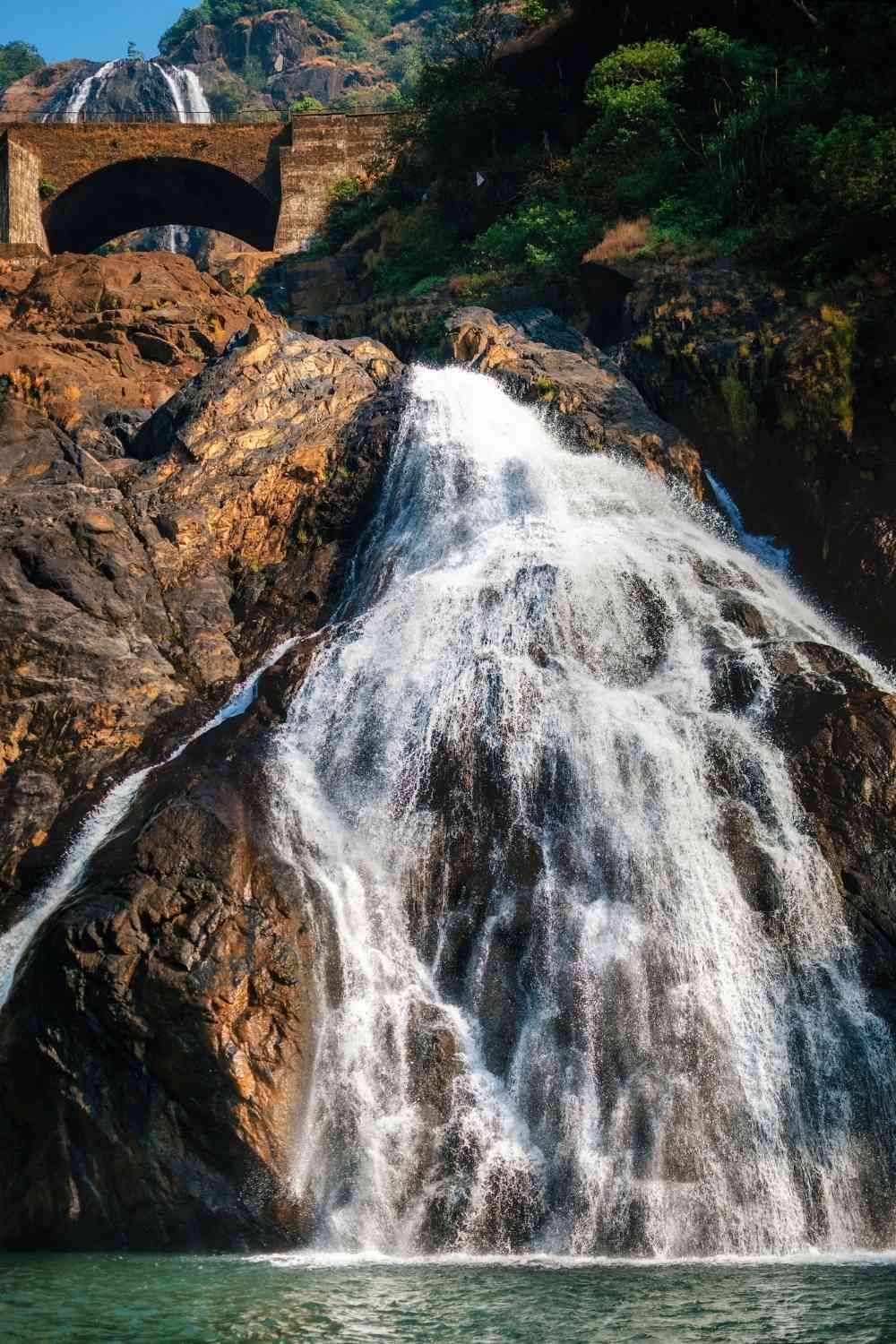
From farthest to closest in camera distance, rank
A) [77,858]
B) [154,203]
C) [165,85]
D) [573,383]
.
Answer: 1. [165,85]
2. [154,203]
3. [573,383]
4. [77,858]

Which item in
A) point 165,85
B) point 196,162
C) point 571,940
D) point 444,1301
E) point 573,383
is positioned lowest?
point 444,1301

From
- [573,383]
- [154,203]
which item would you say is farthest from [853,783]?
[154,203]

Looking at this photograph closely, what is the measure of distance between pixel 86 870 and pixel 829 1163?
8845 mm

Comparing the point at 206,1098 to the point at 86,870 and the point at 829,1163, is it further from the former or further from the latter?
the point at 829,1163

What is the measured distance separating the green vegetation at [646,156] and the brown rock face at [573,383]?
6.88ft

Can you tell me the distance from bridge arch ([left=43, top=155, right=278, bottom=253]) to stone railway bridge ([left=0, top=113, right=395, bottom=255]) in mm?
64

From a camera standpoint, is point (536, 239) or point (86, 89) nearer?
point (536, 239)

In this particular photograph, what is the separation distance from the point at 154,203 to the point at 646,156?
20.9m

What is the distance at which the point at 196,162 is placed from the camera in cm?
4331

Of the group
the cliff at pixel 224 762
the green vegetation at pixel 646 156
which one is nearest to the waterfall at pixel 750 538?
the cliff at pixel 224 762

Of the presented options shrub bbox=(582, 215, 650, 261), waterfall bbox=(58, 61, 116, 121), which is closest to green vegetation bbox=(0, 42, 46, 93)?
waterfall bbox=(58, 61, 116, 121)

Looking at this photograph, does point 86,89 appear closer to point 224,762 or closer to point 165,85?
point 165,85

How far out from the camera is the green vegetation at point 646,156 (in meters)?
27.3

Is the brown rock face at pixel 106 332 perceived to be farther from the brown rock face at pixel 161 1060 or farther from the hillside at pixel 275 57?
the hillside at pixel 275 57
